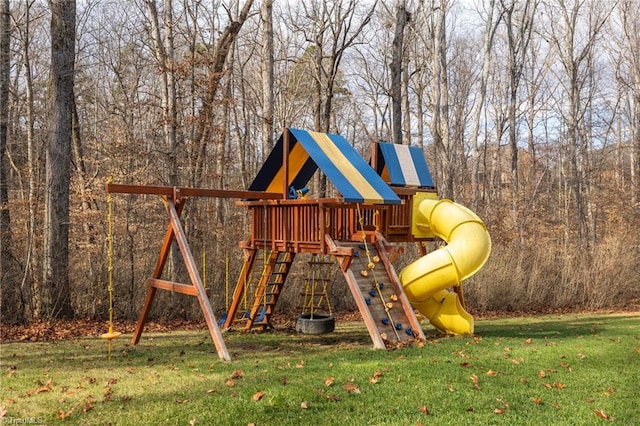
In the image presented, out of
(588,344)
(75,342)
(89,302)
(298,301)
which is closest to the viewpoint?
(588,344)

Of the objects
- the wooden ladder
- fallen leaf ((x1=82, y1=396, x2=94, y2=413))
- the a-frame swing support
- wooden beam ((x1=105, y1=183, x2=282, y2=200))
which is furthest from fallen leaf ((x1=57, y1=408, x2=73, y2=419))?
the wooden ladder

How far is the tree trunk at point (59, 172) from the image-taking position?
12.4 metres

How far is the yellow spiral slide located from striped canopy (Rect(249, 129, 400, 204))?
4.15 feet

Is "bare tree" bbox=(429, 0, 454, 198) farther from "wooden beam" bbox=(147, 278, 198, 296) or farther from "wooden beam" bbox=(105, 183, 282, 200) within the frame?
"wooden beam" bbox=(147, 278, 198, 296)

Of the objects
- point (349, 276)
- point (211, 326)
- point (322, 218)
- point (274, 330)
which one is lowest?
point (274, 330)

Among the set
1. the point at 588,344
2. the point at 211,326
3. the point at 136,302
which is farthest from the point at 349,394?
the point at 136,302

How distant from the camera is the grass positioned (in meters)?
5.66

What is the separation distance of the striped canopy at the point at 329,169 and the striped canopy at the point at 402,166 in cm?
107

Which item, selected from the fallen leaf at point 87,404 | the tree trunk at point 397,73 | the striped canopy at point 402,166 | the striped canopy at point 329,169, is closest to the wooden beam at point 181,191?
the striped canopy at point 329,169

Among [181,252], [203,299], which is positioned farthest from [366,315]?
[181,252]

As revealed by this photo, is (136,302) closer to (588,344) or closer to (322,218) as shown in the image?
(322,218)

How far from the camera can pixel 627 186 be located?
28484mm

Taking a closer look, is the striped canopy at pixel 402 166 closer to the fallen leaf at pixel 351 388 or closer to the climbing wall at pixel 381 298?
the climbing wall at pixel 381 298

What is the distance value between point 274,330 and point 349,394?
612 cm
